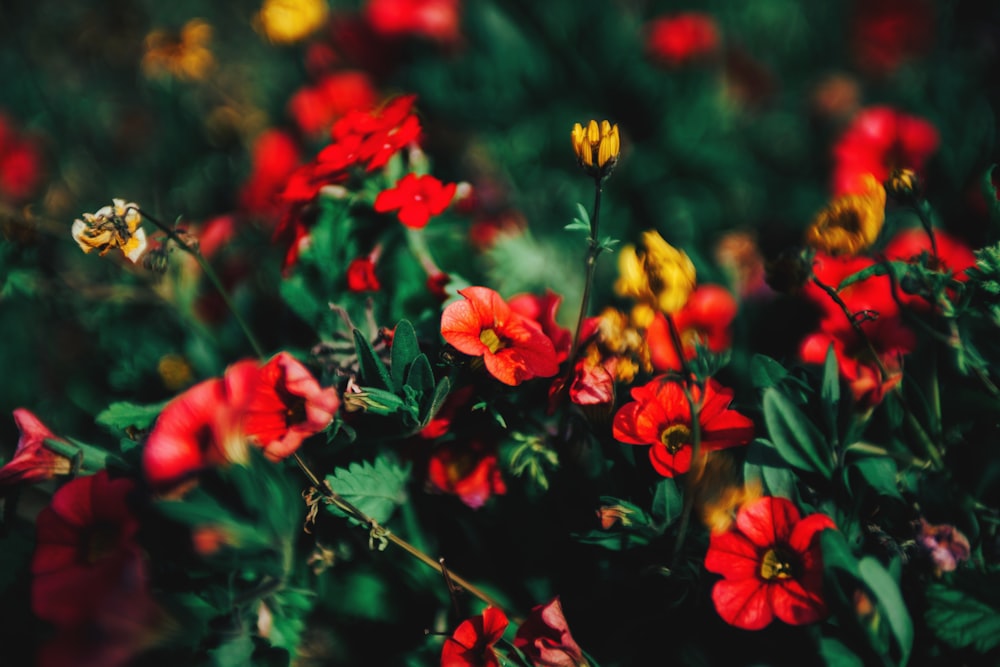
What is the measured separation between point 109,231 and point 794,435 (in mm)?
597

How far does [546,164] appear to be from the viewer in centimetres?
123

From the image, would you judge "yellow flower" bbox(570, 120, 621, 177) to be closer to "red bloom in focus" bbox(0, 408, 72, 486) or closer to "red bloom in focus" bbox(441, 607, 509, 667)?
"red bloom in focus" bbox(441, 607, 509, 667)

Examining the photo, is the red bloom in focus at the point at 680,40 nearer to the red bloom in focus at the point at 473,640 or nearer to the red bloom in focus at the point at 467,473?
the red bloom in focus at the point at 467,473

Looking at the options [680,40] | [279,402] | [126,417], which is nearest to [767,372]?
[279,402]

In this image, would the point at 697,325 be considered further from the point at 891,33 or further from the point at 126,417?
the point at 891,33

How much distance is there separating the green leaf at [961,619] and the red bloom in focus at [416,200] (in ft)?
1.64

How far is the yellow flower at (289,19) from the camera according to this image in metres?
1.11

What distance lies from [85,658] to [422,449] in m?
0.30

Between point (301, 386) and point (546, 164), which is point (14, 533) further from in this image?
point (546, 164)

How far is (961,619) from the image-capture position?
1.57 ft

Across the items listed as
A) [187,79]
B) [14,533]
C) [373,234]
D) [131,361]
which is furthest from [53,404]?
[187,79]

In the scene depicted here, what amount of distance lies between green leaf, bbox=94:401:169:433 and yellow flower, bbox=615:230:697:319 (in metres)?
0.44

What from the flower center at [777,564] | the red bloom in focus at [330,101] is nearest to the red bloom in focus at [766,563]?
the flower center at [777,564]

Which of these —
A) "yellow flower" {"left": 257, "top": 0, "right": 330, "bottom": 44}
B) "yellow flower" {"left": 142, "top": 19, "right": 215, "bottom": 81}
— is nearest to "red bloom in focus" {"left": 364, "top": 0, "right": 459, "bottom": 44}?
"yellow flower" {"left": 257, "top": 0, "right": 330, "bottom": 44}
